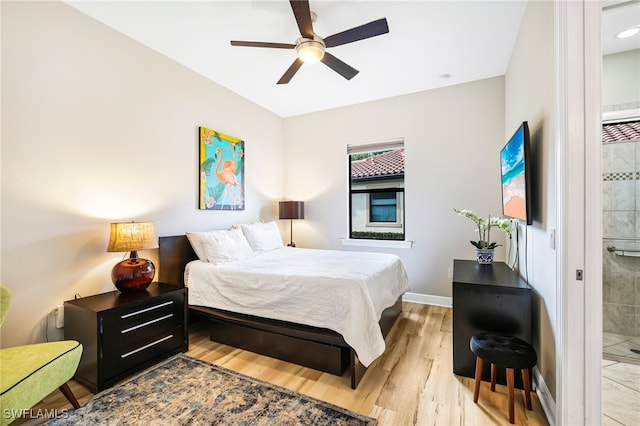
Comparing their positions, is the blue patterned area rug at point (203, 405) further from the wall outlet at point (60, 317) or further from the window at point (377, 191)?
the window at point (377, 191)

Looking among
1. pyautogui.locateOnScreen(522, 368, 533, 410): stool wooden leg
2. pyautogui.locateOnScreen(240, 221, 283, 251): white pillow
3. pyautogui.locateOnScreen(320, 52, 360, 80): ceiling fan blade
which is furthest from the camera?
pyautogui.locateOnScreen(240, 221, 283, 251): white pillow

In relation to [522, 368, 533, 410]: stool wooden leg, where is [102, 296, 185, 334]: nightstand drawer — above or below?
above

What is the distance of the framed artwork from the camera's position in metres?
3.30

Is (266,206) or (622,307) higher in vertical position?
(266,206)

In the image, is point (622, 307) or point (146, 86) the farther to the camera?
point (146, 86)

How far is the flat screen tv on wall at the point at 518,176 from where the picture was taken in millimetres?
1896

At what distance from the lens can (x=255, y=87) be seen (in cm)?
360

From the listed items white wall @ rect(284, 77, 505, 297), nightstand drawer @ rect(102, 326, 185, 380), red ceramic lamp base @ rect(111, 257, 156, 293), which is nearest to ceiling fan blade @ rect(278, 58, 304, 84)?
white wall @ rect(284, 77, 505, 297)

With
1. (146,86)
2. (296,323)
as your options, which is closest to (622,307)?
(296,323)

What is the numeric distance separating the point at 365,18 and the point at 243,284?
254cm

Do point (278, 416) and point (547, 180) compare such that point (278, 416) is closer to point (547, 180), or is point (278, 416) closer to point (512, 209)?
point (547, 180)

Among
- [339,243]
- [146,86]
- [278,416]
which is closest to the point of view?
[278,416]

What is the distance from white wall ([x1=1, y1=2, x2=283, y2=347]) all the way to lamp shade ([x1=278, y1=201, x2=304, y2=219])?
1.42 m

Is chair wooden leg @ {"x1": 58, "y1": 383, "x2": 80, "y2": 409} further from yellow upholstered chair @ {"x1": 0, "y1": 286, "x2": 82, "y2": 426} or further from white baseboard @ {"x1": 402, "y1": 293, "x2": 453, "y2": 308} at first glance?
white baseboard @ {"x1": 402, "y1": 293, "x2": 453, "y2": 308}
